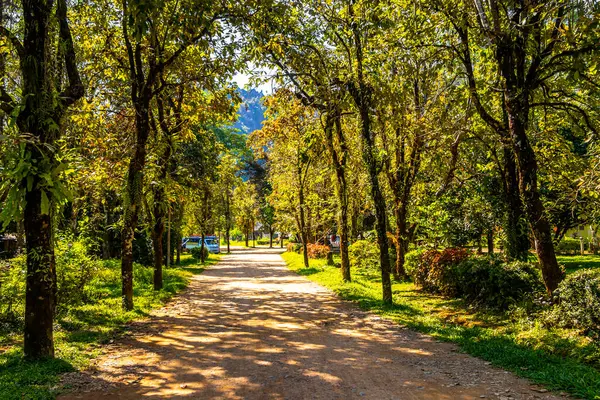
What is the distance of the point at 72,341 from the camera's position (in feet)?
26.5

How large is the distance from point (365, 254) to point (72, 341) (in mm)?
16377

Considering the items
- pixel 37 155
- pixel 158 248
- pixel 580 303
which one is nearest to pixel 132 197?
pixel 158 248

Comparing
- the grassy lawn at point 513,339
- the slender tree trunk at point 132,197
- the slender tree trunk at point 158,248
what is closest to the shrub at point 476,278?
the grassy lawn at point 513,339

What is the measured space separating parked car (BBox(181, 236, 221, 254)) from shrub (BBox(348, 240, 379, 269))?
22150 mm

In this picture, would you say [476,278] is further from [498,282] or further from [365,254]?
[365,254]

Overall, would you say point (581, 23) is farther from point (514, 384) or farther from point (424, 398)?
point (424, 398)

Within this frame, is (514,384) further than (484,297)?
No

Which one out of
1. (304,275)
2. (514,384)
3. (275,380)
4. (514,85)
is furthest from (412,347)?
(304,275)

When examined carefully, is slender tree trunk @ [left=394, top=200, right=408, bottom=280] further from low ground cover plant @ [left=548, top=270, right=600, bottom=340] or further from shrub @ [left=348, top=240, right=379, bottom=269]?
low ground cover plant @ [left=548, top=270, right=600, bottom=340]

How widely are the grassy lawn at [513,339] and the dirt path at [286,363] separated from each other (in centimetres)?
33

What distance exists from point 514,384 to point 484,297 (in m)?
5.22

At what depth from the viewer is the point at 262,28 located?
32.7 feet

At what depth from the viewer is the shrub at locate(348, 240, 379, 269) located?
22188mm

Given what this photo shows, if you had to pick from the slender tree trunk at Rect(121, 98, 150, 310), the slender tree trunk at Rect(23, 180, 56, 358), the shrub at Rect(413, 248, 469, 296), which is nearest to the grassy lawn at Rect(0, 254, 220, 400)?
the slender tree trunk at Rect(23, 180, 56, 358)
